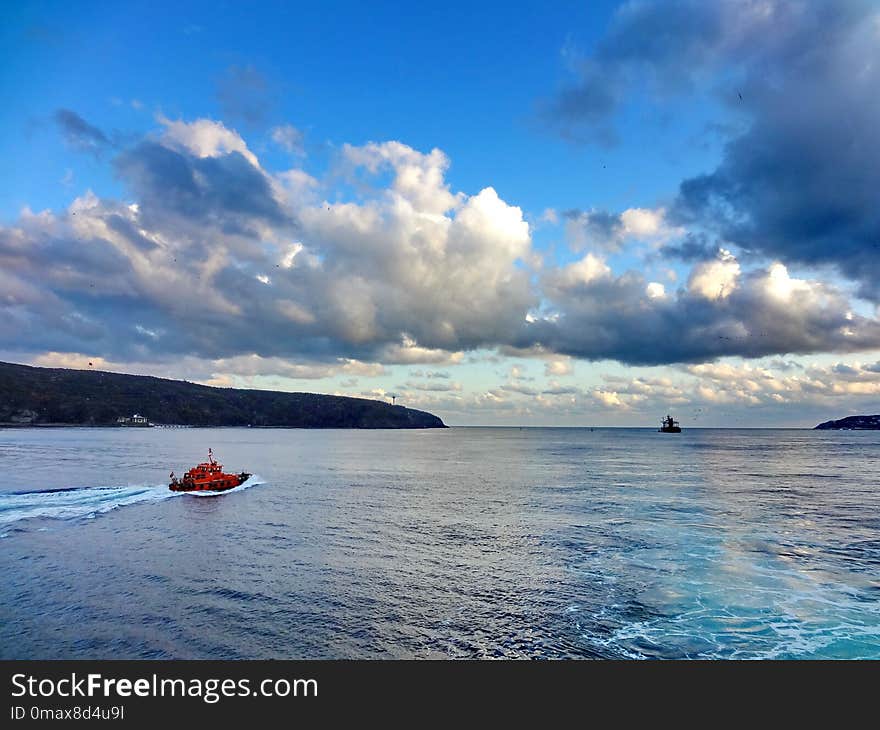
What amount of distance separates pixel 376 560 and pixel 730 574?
29.1 m

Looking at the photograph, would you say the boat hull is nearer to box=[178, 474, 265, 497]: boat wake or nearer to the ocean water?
box=[178, 474, 265, 497]: boat wake

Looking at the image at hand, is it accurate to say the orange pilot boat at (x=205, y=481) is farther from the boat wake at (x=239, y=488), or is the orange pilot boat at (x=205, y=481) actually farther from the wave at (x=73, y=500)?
the wave at (x=73, y=500)

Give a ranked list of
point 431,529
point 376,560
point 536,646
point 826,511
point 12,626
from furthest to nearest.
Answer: point 826,511 < point 431,529 < point 376,560 < point 12,626 < point 536,646

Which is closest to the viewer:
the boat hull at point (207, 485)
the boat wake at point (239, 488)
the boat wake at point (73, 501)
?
the boat wake at point (73, 501)

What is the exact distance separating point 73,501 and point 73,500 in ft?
3.07

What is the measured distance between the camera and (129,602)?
109ft

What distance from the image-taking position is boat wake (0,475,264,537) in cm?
6216

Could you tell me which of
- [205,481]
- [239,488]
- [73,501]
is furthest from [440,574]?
[239,488]

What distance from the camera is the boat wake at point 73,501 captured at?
62.2 m

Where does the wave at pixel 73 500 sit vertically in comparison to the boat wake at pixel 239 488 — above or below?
above

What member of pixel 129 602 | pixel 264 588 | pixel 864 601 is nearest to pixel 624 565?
pixel 864 601

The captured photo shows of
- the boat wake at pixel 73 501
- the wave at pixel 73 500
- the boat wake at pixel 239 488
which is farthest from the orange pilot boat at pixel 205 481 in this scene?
the boat wake at pixel 73 501

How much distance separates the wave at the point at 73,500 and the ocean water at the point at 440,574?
1.83 feet
